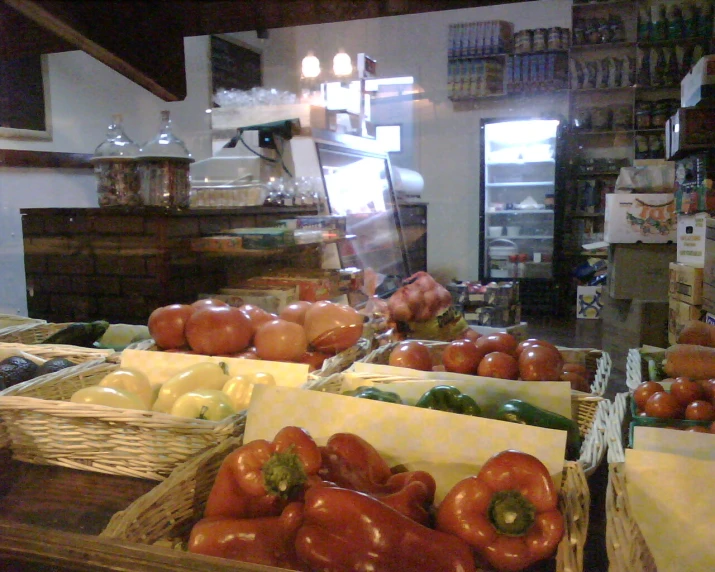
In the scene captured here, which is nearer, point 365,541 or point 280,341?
point 365,541

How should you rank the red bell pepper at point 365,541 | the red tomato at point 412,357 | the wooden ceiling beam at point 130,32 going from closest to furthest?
1. the wooden ceiling beam at point 130,32
2. the red bell pepper at point 365,541
3. the red tomato at point 412,357

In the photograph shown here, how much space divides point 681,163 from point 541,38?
3.63 metres

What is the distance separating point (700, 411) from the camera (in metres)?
1.36

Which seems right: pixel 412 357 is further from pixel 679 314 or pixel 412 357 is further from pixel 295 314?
pixel 679 314

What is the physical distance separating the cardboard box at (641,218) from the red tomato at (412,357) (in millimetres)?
2952

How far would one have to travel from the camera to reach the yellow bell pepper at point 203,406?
1.33 metres

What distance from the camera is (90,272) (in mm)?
2621

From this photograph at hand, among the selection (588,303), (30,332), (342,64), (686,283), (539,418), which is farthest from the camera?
(588,303)

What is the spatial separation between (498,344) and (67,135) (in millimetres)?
3659

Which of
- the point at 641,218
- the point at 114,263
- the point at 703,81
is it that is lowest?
the point at 114,263

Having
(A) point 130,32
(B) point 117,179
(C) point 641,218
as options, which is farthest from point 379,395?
(C) point 641,218

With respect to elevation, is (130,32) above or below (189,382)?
above

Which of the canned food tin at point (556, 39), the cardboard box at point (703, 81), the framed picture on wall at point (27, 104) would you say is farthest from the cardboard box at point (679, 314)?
the canned food tin at point (556, 39)

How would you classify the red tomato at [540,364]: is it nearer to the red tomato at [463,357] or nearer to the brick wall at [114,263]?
the red tomato at [463,357]
